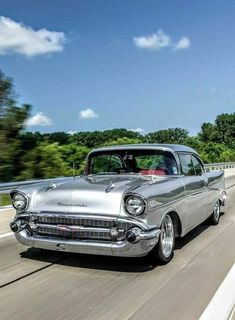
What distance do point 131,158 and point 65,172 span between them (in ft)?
36.2

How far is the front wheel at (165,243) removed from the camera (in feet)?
19.3

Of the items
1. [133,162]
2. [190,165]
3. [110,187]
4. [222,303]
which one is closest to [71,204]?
[110,187]

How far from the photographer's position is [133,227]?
5426 mm

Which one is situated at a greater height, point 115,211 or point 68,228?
point 115,211

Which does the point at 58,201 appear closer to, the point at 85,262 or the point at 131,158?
the point at 85,262

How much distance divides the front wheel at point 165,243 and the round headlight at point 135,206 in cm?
59

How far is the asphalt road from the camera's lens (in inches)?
171

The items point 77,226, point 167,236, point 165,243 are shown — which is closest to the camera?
point 77,226

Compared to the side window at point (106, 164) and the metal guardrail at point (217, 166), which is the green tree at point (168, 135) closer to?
the metal guardrail at point (217, 166)

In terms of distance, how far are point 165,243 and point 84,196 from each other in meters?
1.26

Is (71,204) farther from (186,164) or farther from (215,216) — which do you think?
(215,216)

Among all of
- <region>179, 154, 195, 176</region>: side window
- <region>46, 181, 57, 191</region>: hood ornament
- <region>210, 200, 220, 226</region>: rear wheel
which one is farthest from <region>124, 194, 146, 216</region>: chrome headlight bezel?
<region>210, 200, 220, 226</region>: rear wheel

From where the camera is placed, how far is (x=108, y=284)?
5.17 metres

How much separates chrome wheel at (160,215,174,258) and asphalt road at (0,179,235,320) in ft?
0.54
